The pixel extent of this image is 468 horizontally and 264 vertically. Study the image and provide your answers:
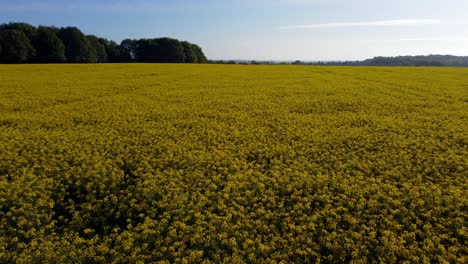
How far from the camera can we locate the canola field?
22.3ft

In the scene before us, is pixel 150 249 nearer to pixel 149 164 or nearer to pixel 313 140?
pixel 149 164

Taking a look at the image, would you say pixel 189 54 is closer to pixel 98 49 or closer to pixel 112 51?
pixel 112 51

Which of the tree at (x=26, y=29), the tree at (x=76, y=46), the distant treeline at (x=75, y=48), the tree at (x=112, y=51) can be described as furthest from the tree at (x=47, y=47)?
the tree at (x=112, y=51)

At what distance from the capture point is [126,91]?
2472 cm

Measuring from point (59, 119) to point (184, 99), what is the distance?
7378mm

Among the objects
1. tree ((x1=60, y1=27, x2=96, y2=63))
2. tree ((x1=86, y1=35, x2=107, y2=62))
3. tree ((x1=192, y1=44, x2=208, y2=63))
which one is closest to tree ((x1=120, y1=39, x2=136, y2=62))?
tree ((x1=86, y1=35, x2=107, y2=62))

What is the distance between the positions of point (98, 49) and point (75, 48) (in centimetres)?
636

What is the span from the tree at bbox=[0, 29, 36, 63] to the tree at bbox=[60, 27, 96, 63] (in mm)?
9221

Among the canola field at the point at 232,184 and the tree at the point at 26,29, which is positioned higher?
the tree at the point at 26,29

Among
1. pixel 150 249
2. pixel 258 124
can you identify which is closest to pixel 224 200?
pixel 150 249

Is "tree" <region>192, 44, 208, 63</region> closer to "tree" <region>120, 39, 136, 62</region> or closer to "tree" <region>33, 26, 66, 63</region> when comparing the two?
"tree" <region>120, 39, 136, 62</region>

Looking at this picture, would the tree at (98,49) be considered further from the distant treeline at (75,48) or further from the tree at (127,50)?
the tree at (127,50)

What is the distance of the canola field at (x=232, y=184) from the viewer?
6797 millimetres

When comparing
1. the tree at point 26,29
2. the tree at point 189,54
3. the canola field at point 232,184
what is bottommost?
the canola field at point 232,184
